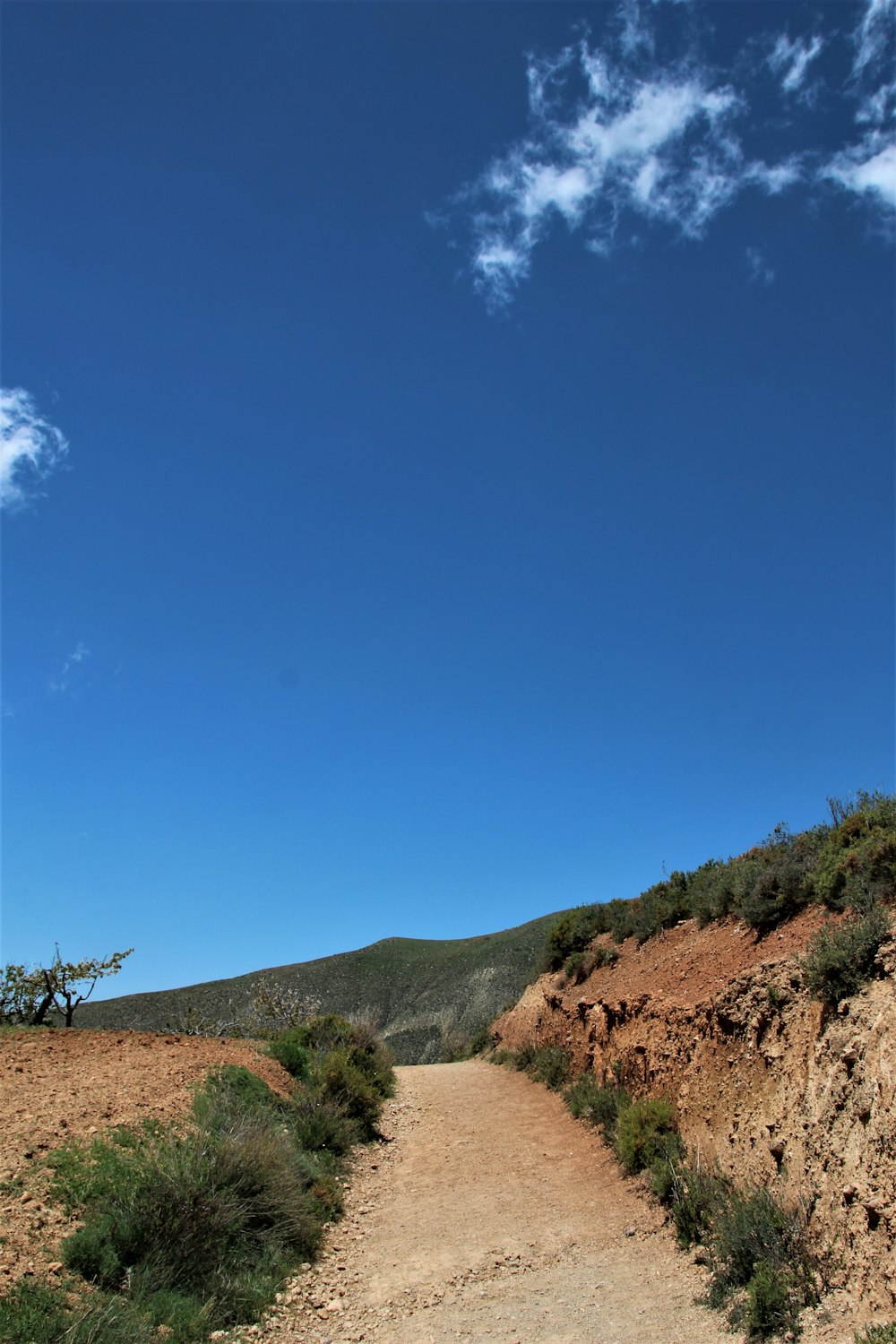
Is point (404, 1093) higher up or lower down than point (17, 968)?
lower down

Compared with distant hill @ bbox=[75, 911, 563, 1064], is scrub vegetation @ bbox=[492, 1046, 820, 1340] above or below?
below

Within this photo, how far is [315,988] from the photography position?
55000 millimetres

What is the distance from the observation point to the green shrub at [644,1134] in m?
10.3

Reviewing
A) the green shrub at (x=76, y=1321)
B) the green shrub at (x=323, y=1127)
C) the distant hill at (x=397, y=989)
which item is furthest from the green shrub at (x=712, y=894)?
the distant hill at (x=397, y=989)

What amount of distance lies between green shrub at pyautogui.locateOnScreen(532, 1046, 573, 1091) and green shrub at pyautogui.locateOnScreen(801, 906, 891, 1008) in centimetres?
906

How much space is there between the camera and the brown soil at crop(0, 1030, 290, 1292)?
646 centimetres

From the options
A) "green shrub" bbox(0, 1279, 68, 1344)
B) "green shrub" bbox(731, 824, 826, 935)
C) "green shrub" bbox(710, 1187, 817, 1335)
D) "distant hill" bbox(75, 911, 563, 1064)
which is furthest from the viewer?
"distant hill" bbox(75, 911, 563, 1064)

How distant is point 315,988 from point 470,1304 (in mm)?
51175

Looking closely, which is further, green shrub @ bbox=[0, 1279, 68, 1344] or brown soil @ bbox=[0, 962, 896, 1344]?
brown soil @ bbox=[0, 962, 896, 1344]

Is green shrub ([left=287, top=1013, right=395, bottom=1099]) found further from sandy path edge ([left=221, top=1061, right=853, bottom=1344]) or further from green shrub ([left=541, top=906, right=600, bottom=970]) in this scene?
green shrub ([left=541, top=906, right=600, bottom=970])

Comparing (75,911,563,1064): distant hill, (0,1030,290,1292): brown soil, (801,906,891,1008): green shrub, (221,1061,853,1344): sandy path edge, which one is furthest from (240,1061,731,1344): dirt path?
(75,911,563,1064): distant hill

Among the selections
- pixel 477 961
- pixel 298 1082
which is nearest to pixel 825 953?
pixel 298 1082

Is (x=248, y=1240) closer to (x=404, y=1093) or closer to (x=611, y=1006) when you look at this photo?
(x=611, y=1006)

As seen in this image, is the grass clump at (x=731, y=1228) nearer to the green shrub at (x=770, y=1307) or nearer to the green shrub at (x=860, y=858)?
the green shrub at (x=770, y=1307)
